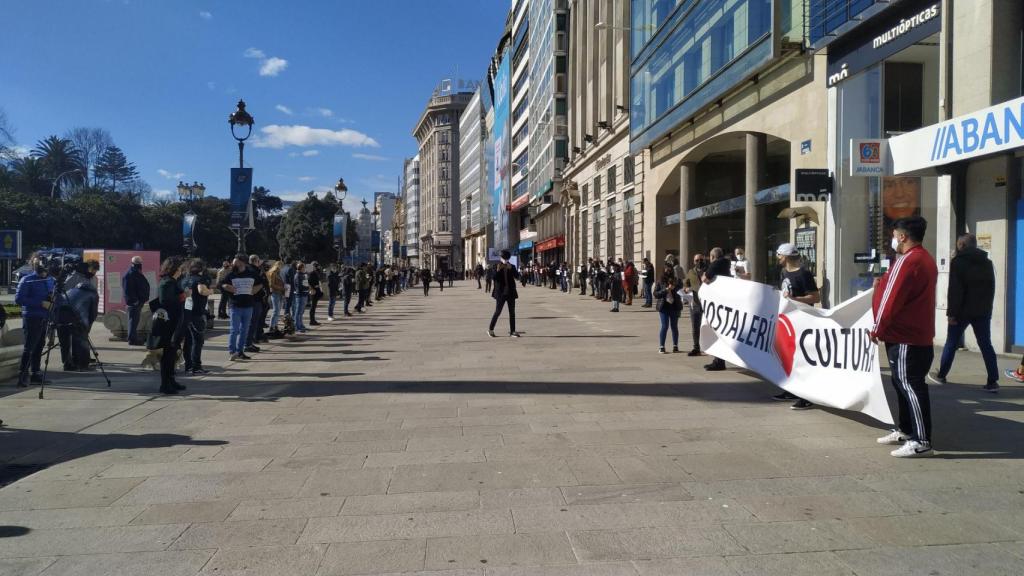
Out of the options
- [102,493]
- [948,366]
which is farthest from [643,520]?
[948,366]

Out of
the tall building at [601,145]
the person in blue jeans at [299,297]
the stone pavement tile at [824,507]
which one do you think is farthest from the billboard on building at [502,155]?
the stone pavement tile at [824,507]

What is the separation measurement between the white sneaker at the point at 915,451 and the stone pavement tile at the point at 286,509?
4147 mm

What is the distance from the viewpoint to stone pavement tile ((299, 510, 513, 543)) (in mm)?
4184

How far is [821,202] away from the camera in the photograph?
1667 centimetres

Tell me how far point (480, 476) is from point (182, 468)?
238cm

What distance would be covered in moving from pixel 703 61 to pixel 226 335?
16503mm

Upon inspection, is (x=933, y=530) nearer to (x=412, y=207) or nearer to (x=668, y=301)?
(x=668, y=301)

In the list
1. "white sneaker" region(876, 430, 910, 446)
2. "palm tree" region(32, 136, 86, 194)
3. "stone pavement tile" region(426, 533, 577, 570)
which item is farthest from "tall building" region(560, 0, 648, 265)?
"palm tree" region(32, 136, 86, 194)

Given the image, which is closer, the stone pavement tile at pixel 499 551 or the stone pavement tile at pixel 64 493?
the stone pavement tile at pixel 499 551

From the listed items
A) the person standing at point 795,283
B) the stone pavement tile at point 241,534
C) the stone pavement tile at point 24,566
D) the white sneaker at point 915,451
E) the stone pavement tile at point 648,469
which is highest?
the person standing at point 795,283

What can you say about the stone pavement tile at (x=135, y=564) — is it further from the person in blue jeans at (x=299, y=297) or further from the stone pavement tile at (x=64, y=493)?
the person in blue jeans at (x=299, y=297)

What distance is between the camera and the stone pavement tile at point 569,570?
11.9 feet

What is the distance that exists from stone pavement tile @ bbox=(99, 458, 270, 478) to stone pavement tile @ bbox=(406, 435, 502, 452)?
1.22 m

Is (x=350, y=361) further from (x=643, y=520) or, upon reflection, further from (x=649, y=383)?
(x=643, y=520)
